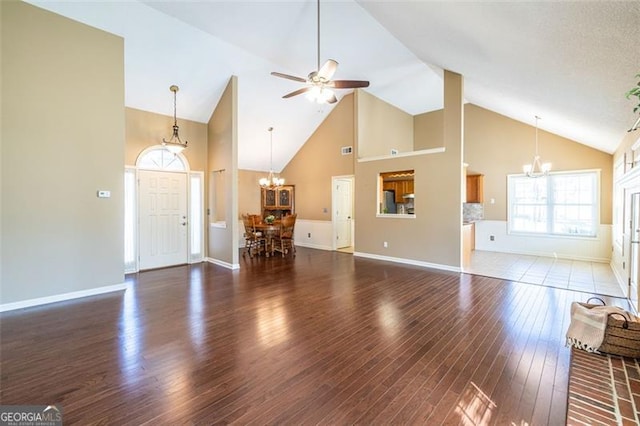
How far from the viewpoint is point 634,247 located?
375 cm

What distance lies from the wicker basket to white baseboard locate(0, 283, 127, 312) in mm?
6045

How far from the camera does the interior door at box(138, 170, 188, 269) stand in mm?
5969

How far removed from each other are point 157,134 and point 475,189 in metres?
8.40

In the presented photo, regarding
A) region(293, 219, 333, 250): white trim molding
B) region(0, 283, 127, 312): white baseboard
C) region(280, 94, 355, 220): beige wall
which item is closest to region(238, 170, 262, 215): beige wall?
region(280, 94, 355, 220): beige wall

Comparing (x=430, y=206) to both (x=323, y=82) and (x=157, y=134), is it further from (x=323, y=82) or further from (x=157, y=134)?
(x=157, y=134)

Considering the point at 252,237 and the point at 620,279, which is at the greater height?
the point at 252,237

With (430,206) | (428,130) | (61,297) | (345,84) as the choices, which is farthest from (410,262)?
(61,297)

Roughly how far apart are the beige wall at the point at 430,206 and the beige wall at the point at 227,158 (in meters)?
3.27

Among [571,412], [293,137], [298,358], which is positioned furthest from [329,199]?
[571,412]

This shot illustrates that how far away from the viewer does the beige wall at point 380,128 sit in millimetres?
7684

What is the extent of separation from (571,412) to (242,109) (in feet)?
24.2

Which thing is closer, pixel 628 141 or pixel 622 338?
pixel 622 338

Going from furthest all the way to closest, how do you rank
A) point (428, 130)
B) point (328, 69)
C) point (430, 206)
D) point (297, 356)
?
point (428, 130)
point (430, 206)
point (328, 69)
point (297, 356)

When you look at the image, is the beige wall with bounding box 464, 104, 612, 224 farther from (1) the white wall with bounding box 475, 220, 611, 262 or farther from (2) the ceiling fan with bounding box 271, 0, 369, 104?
(2) the ceiling fan with bounding box 271, 0, 369, 104
